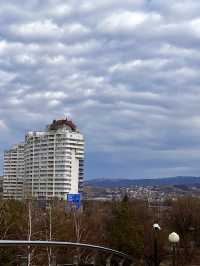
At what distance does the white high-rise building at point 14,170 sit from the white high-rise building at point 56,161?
2.26m

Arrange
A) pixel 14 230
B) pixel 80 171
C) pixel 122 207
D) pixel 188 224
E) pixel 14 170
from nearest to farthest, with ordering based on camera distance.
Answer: pixel 14 230
pixel 122 207
pixel 188 224
pixel 80 171
pixel 14 170

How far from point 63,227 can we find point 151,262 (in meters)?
9.45

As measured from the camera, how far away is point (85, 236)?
50.4 meters

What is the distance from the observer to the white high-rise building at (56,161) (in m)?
114

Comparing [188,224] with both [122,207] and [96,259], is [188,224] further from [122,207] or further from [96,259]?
[96,259]

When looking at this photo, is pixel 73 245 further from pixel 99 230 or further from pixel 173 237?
pixel 99 230

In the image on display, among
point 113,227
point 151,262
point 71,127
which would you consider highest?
point 71,127

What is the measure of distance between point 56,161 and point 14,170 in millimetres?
17445

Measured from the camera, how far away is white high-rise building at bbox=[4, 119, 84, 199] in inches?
4488

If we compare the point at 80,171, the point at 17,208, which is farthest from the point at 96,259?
the point at 80,171

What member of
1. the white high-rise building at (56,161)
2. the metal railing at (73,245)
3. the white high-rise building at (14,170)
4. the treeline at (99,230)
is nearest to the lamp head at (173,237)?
the metal railing at (73,245)

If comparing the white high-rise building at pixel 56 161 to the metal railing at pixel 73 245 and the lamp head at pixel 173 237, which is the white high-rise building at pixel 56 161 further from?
the metal railing at pixel 73 245

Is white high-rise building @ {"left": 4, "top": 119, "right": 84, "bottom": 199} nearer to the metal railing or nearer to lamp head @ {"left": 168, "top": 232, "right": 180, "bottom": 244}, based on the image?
lamp head @ {"left": 168, "top": 232, "right": 180, "bottom": 244}

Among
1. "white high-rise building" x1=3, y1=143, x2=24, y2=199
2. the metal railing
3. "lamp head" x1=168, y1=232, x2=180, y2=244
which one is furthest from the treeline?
"white high-rise building" x1=3, y1=143, x2=24, y2=199
